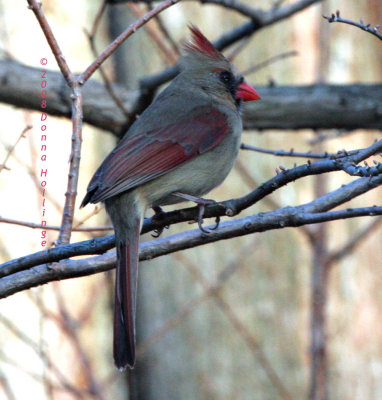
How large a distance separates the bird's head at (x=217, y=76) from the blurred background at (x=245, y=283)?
1254mm

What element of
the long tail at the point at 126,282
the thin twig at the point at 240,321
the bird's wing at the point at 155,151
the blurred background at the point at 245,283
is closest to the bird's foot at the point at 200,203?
the bird's wing at the point at 155,151

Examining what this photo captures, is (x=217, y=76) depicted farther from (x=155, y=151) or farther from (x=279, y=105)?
Answer: (x=279, y=105)

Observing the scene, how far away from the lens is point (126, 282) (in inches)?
116

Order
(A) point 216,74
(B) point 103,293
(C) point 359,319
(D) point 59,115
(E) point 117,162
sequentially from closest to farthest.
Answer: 1. (E) point 117,162
2. (A) point 216,74
3. (D) point 59,115
4. (C) point 359,319
5. (B) point 103,293

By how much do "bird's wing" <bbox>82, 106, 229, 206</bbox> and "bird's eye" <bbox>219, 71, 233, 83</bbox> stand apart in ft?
1.00

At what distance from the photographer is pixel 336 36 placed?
5.75 metres

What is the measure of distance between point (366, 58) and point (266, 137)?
1.09 meters

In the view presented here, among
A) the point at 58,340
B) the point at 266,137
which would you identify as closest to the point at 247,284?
the point at 266,137

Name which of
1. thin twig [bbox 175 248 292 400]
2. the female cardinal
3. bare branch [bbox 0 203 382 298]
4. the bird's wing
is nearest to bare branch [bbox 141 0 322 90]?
the female cardinal

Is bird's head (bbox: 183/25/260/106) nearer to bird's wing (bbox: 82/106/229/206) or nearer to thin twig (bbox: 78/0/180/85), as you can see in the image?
bird's wing (bbox: 82/106/229/206)

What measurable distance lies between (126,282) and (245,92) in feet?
5.28

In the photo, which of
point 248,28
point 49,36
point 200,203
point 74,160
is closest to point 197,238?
point 200,203

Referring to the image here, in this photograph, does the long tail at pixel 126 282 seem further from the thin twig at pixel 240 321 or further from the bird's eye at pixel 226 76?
the thin twig at pixel 240 321

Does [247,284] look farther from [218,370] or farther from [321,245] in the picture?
[321,245]
